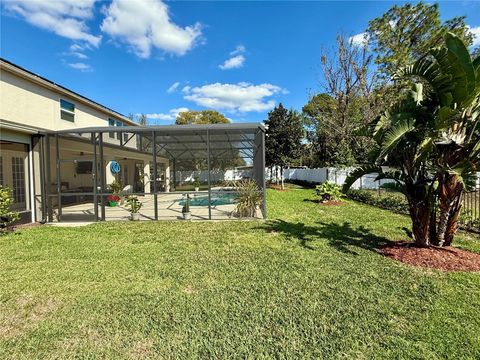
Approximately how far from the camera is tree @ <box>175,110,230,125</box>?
139 feet

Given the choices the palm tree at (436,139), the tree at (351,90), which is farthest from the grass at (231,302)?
the tree at (351,90)

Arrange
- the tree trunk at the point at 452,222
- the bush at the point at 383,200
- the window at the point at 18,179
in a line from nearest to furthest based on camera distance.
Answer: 1. the tree trunk at the point at 452,222
2. the window at the point at 18,179
3. the bush at the point at 383,200

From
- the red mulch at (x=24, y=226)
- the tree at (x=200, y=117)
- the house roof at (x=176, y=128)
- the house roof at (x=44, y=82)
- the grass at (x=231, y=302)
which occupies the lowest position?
the grass at (x=231, y=302)

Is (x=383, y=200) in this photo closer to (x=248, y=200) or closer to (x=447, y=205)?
(x=248, y=200)

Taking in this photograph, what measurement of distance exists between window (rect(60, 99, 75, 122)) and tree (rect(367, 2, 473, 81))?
68.9 feet

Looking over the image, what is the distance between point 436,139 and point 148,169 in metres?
20.2

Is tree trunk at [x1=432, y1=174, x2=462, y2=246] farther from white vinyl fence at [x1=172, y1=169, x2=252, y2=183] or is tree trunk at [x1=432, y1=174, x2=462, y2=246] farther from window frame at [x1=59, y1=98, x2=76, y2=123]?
white vinyl fence at [x1=172, y1=169, x2=252, y2=183]

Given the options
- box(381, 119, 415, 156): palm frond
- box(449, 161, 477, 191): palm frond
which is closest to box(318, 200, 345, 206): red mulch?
box(449, 161, 477, 191): palm frond

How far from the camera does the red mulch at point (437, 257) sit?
4.59 metres

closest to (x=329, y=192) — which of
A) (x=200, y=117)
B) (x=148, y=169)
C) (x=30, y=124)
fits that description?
(x=30, y=124)

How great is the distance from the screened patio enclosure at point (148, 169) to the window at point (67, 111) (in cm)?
167

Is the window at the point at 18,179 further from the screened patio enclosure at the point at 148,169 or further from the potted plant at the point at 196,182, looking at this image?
the potted plant at the point at 196,182

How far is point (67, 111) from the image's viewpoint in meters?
12.8

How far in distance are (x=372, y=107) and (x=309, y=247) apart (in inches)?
699
